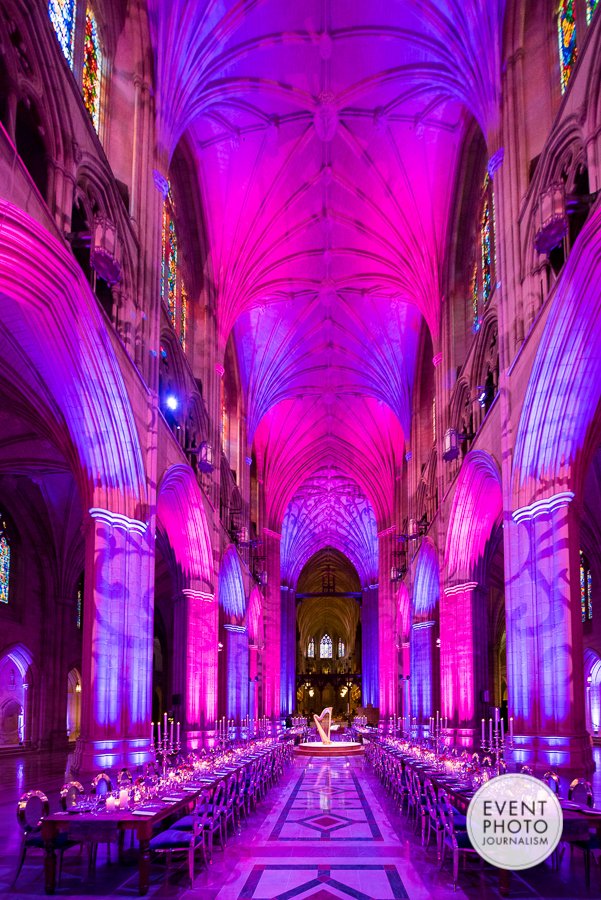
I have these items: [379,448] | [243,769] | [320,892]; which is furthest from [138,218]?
[379,448]

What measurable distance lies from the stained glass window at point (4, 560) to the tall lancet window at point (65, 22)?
53.9ft

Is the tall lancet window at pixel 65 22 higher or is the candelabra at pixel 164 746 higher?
the tall lancet window at pixel 65 22

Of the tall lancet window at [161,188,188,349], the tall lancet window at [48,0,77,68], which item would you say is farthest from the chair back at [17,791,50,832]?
the tall lancet window at [161,188,188,349]

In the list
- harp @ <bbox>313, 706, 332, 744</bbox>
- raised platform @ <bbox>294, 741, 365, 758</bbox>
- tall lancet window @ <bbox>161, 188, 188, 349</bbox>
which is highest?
tall lancet window @ <bbox>161, 188, 188, 349</bbox>

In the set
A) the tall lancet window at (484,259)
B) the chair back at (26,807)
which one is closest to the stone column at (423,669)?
the tall lancet window at (484,259)

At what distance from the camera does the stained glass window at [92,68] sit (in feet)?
48.9

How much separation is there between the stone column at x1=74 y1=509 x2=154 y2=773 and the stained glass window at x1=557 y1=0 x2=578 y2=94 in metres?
11.4

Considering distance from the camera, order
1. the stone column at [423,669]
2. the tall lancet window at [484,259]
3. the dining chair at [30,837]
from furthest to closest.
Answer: the stone column at [423,669], the tall lancet window at [484,259], the dining chair at [30,837]

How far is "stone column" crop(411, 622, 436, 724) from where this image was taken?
3128 centimetres

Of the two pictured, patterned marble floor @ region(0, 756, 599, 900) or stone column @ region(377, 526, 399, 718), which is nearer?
patterned marble floor @ region(0, 756, 599, 900)

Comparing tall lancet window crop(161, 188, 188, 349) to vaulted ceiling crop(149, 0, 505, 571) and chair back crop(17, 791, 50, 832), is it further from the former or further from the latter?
chair back crop(17, 791, 50, 832)

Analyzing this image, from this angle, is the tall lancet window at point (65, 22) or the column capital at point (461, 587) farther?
the column capital at point (461, 587)

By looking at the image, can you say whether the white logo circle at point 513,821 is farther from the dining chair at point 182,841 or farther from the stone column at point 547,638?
the stone column at point 547,638

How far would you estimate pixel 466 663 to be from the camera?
74.6 ft
